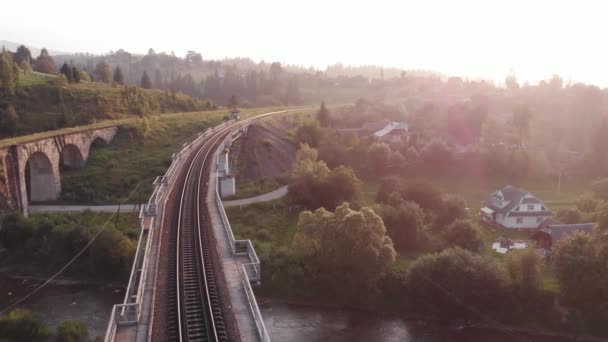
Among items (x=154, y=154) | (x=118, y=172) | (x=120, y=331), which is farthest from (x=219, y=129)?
(x=120, y=331)

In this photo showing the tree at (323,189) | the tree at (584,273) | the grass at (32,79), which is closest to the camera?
the tree at (584,273)

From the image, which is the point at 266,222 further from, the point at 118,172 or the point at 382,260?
the point at 118,172

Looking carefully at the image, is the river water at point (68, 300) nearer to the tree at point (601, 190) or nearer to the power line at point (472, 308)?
the power line at point (472, 308)

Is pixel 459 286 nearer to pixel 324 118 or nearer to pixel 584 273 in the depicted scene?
pixel 584 273

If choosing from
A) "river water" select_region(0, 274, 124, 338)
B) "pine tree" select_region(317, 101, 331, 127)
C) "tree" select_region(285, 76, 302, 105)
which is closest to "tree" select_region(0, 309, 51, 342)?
"river water" select_region(0, 274, 124, 338)

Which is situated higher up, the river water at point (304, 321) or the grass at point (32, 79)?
the grass at point (32, 79)

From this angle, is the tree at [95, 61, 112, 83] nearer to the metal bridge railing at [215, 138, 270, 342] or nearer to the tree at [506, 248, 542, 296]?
the metal bridge railing at [215, 138, 270, 342]

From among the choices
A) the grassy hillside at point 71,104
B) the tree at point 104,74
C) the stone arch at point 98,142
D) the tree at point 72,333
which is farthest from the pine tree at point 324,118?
the tree at point 72,333
